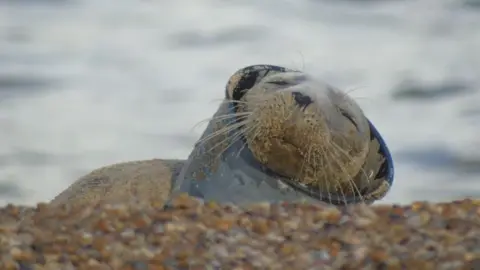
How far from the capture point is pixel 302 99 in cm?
439

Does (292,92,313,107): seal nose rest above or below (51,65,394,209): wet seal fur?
above

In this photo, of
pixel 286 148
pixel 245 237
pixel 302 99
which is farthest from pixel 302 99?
pixel 245 237

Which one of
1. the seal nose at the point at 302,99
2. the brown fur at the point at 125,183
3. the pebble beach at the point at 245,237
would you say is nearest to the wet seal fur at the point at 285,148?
the seal nose at the point at 302,99

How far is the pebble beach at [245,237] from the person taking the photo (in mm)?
3041

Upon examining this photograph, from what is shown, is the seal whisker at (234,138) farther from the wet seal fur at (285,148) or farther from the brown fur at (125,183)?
the brown fur at (125,183)

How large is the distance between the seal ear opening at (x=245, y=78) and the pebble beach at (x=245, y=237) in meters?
1.05

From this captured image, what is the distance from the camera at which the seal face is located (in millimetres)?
4375

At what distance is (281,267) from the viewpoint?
3035 millimetres

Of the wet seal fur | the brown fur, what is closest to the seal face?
the wet seal fur

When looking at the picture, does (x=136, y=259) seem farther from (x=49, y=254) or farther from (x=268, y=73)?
(x=268, y=73)

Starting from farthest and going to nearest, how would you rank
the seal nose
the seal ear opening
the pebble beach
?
the seal ear opening → the seal nose → the pebble beach

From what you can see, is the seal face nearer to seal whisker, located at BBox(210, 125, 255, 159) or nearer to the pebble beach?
seal whisker, located at BBox(210, 125, 255, 159)

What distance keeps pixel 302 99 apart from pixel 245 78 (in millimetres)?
529


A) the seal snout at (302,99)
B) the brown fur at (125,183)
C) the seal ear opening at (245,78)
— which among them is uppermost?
the seal ear opening at (245,78)
